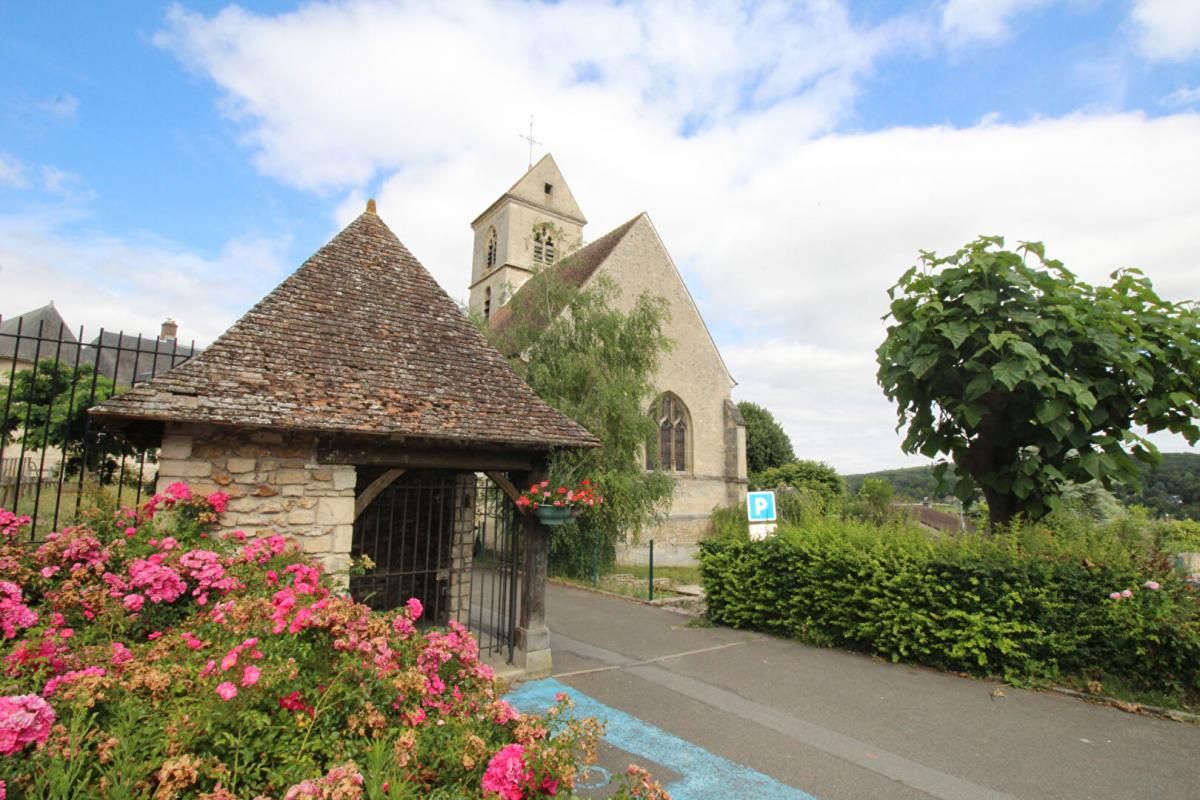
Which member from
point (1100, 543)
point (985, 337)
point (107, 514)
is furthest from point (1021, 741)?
point (107, 514)

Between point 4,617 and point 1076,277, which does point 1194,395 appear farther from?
point 4,617

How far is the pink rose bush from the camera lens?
2.10 m

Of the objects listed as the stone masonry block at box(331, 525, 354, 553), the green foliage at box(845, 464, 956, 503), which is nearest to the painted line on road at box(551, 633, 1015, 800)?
the stone masonry block at box(331, 525, 354, 553)

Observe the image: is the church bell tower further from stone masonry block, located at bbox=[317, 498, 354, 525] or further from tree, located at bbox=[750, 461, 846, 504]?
stone masonry block, located at bbox=[317, 498, 354, 525]

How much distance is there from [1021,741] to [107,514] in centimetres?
782

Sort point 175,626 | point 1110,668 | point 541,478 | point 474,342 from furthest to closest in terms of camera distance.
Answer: point 474,342 → point 541,478 → point 1110,668 → point 175,626

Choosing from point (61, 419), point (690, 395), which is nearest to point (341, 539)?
point (61, 419)

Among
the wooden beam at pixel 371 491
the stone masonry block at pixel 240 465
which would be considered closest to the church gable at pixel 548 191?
the wooden beam at pixel 371 491

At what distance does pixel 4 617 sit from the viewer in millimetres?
3475

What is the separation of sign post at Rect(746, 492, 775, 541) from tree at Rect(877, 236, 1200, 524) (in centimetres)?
274

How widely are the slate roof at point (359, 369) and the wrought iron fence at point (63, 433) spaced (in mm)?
420

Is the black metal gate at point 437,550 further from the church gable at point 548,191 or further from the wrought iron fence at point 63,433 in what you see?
A: the church gable at point 548,191

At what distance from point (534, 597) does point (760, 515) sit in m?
3.87

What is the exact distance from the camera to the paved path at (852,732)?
444 cm
